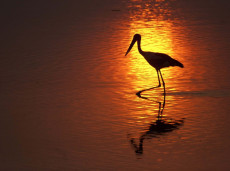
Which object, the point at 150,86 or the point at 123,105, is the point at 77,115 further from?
the point at 150,86

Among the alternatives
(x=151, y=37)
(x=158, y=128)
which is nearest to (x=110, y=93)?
(x=158, y=128)

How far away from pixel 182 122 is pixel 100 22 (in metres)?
9.27

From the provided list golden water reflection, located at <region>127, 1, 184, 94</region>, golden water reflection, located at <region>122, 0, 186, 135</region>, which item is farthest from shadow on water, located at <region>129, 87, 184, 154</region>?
golden water reflection, located at <region>127, 1, 184, 94</region>

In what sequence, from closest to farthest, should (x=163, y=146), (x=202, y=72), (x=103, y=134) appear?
(x=163, y=146) → (x=103, y=134) → (x=202, y=72)

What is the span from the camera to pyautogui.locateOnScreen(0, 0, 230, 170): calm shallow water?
27.7ft

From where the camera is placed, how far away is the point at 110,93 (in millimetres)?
11414

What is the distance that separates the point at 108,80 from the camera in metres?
12.4

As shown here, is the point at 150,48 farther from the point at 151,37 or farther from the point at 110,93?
the point at 110,93

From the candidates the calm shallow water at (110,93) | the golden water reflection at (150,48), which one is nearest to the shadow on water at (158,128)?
the calm shallow water at (110,93)

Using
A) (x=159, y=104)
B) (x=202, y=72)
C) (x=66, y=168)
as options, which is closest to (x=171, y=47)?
(x=202, y=72)

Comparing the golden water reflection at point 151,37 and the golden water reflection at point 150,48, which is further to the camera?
the golden water reflection at point 151,37

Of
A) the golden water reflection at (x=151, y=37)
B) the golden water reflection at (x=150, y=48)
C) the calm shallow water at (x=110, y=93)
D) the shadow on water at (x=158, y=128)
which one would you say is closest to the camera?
the calm shallow water at (x=110, y=93)

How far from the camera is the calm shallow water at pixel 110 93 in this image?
332 inches

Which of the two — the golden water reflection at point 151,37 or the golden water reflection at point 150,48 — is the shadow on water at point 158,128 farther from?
the golden water reflection at point 151,37
